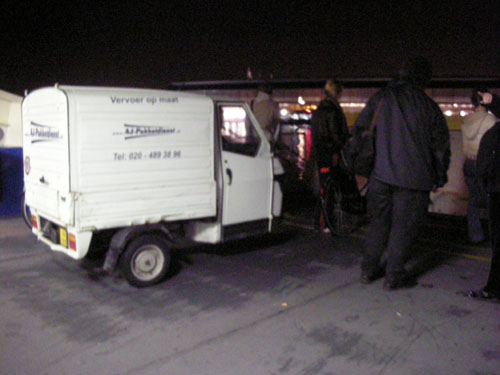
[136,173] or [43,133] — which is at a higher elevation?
[43,133]

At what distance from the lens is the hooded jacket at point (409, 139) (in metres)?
4.77

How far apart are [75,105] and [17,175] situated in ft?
15.2

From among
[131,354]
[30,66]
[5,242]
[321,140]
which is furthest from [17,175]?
[30,66]

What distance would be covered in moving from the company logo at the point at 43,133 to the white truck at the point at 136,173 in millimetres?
11

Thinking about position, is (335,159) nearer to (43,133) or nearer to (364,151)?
(364,151)

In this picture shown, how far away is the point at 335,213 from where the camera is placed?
290 inches

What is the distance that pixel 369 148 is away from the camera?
488cm

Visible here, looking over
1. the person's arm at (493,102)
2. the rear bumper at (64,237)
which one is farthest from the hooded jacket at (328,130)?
the rear bumper at (64,237)

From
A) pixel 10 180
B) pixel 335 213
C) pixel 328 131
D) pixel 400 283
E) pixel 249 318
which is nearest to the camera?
pixel 249 318

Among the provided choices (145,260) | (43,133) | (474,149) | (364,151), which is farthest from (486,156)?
(43,133)

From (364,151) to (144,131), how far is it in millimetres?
2223

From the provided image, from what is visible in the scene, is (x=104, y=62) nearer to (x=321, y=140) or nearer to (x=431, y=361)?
(x=321, y=140)

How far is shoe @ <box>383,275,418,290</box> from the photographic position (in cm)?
510

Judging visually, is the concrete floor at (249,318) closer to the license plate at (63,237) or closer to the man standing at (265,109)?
the license plate at (63,237)
